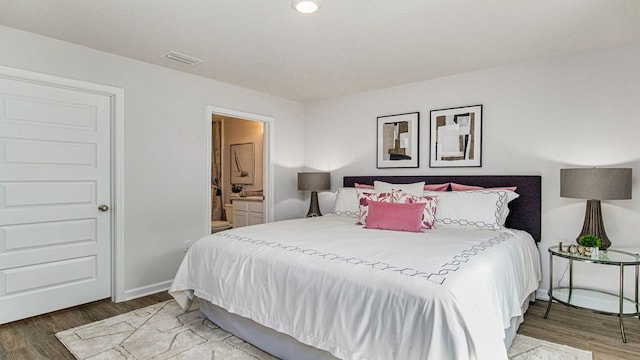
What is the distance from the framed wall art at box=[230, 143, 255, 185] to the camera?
644cm

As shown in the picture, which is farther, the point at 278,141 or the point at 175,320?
the point at 278,141

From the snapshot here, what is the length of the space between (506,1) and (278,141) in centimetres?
321

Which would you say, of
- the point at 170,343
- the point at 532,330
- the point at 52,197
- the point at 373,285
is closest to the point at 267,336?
the point at 170,343

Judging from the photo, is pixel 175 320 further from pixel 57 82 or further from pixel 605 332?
pixel 605 332

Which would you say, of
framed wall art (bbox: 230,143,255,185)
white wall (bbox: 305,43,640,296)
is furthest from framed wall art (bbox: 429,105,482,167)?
framed wall art (bbox: 230,143,255,185)

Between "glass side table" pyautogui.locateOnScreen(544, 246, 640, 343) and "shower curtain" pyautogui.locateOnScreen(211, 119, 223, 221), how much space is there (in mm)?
5737

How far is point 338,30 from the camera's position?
259 cm

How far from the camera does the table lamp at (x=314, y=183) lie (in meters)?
4.60

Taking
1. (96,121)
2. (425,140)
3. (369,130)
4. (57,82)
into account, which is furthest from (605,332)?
(57,82)

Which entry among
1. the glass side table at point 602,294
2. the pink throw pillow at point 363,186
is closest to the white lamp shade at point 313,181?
the pink throw pillow at point 363,186

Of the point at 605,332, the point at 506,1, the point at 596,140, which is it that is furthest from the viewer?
the point at 596,140

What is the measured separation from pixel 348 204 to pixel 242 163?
3.30m

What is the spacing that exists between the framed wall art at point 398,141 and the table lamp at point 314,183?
Answer: 2.48ft

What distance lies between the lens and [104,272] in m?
3.18
